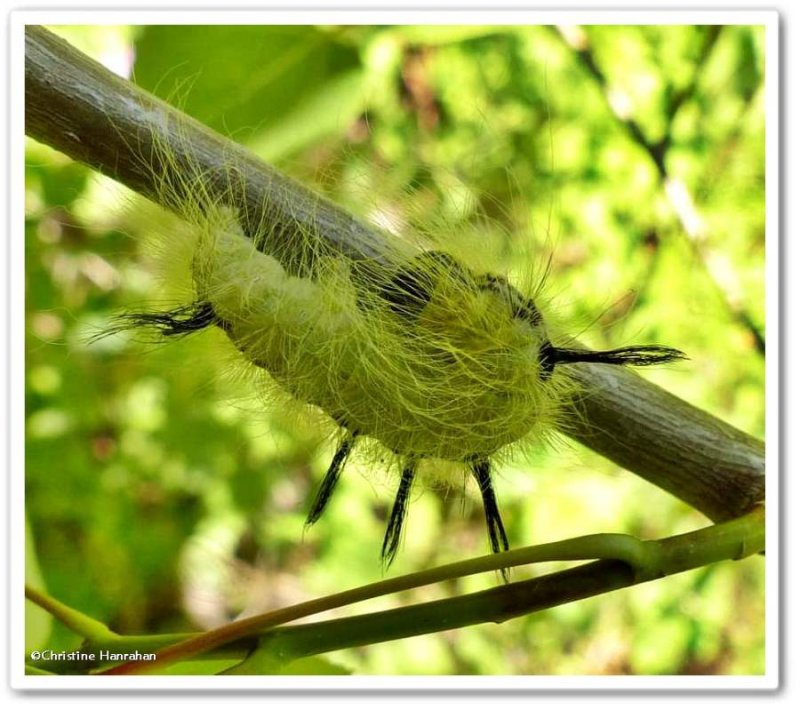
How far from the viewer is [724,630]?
85 centimetres

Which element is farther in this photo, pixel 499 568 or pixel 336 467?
pixel 336 467

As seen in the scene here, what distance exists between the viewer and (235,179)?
0.56 meters

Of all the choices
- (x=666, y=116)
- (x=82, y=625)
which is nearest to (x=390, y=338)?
(x=82, y=625)

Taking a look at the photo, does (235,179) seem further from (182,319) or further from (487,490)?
(487,490)

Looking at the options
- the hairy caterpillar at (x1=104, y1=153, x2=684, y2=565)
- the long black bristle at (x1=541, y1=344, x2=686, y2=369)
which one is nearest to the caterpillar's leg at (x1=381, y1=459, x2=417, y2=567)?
the hairy caterpillar at (x1=104, y1=153, x2=684, y2=565)

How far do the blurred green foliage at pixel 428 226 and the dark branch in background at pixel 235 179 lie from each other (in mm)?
64

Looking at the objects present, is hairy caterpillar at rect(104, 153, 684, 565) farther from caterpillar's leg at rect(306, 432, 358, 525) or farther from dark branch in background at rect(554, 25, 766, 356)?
dark branch in background at rect(554, 25, 766, 356)

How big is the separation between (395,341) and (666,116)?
0.70 metres

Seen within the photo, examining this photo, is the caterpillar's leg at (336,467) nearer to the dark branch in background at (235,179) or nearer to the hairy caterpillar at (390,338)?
the hairy caterpillar at (390,338)

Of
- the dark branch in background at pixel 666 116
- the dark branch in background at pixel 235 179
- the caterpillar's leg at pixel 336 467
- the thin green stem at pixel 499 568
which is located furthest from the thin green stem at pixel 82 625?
the dark branch in background at pixel 666 116

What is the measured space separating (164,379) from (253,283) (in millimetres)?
662

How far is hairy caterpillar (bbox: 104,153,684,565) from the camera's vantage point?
1.71ft

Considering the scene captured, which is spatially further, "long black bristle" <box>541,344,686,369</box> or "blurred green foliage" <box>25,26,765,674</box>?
"blurred green foliage" <box>25,26,765,674</box>

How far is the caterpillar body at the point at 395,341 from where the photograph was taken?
520 millimetres
